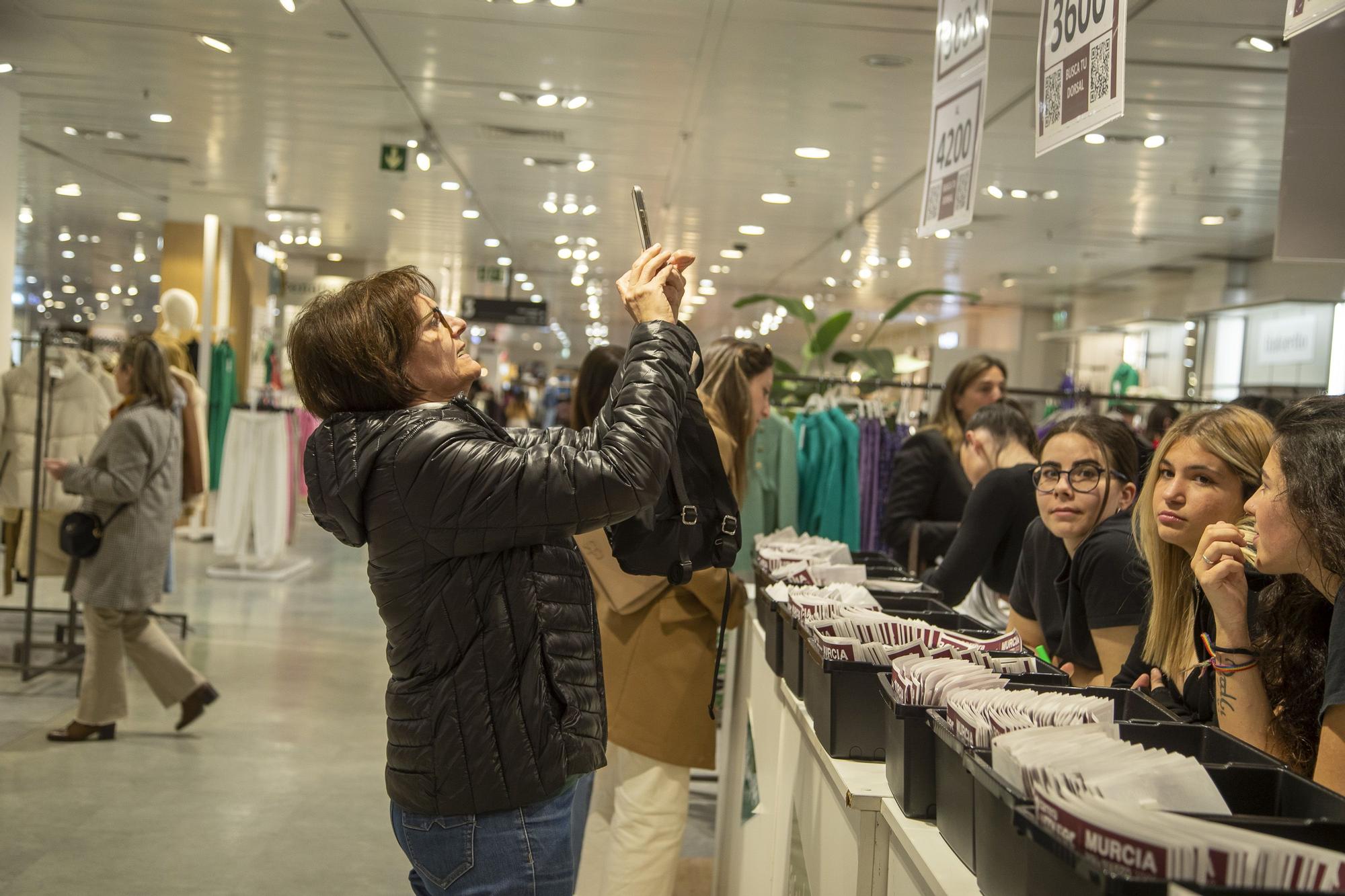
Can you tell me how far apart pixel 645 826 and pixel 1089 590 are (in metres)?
1.17

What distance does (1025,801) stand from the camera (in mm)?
1189

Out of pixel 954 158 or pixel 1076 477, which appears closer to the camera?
pixel 1076 477

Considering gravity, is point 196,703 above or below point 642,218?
below

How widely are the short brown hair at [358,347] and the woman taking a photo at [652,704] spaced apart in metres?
1.14

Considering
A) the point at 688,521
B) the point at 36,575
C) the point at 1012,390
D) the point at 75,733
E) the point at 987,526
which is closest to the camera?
the point at 688,521

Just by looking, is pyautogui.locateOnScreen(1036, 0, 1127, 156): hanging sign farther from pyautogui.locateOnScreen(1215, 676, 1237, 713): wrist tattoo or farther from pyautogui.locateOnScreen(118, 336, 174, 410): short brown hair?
pyautogui.locateOnScreen(118, 336, 174, 410): short brown hair

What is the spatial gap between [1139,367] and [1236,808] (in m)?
16.7

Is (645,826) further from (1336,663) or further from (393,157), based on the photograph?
(393,157)

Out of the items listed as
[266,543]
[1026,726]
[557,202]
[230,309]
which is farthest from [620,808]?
[230,309]

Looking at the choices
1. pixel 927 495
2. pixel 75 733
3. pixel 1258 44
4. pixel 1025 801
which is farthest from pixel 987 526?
pixel 75 733

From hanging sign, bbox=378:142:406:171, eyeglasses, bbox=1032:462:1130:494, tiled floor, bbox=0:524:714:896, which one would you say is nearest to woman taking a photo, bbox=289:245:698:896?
eyeglasses, bbox=1032:462:1130:494

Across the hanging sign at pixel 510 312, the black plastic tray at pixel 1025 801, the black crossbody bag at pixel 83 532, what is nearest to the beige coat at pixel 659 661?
the black plastic tray at pixel 1025 801

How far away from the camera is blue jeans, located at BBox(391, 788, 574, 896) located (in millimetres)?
1758

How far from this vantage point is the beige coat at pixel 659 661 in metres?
2.82
